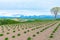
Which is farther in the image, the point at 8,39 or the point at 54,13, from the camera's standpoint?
the point at 54,13

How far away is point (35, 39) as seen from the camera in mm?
14539

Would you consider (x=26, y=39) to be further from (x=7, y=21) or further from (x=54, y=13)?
(x=54, y=13)

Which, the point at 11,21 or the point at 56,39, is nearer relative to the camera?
the point at 56,39

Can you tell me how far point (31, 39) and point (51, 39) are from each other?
1369 mm

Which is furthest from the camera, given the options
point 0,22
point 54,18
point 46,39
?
point 54,18

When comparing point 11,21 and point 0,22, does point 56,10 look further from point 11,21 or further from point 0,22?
point 0,22

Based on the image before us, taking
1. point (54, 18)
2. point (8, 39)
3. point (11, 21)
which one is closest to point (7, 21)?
point (11, 21)

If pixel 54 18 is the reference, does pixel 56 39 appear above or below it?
above

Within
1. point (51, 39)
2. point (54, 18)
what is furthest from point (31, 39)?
point (54, 18)

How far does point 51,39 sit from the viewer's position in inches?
561

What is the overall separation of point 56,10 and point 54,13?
3049mm

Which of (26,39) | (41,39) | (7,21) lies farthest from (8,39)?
(7,21)

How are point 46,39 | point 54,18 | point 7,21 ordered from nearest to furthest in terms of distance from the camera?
point 46,39, point 7,21, point 54,18

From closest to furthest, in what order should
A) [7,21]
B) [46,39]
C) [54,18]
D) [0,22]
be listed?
[46,39], [0,22], [7,21], [54,18]
